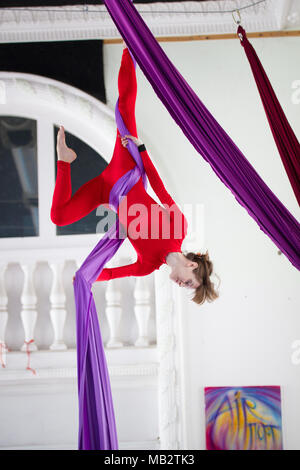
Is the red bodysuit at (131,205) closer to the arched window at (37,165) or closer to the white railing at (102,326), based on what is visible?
the white railing at (102,326)

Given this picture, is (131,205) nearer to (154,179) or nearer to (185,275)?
(154,179)

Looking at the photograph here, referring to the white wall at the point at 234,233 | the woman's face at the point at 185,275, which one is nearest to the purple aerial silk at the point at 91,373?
the woman's face at the point at 185,275

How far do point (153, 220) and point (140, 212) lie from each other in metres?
0.06

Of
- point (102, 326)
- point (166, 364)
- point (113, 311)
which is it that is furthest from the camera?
point (102, 326)

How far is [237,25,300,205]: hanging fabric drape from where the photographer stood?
7.08 feet

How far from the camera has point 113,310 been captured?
3.08 metres

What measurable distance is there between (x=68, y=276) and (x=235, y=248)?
98cm

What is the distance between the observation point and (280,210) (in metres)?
1.91

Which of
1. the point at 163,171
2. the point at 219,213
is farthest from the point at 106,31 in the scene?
the point at 219,213

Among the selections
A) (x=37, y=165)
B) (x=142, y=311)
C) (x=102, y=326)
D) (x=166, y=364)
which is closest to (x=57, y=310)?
(x=102, y=326)

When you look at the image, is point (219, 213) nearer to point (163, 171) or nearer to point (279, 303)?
point (163, 171)

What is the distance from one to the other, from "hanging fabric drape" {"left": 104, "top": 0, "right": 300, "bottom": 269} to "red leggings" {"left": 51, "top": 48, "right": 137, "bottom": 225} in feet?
1.05
